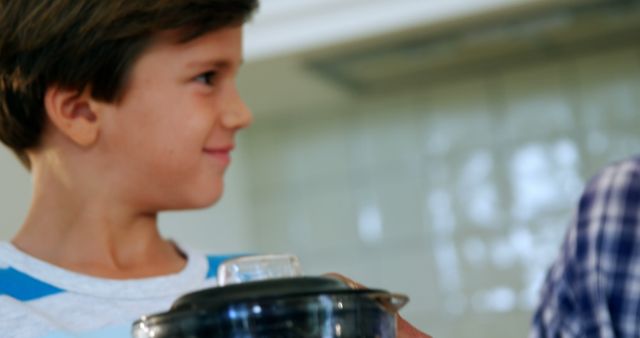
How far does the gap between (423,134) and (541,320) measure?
1275 millimetres

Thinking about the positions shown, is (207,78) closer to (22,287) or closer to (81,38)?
(81,38)

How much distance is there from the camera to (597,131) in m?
2.20

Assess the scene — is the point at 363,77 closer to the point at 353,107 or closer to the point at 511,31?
the point at 353,107

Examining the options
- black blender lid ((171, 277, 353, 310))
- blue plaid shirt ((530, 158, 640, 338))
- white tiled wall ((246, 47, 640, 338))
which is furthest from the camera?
white tiled wall ((246, 47, 640, 338))

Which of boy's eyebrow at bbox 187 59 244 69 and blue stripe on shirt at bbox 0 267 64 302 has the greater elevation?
boy's eyebrow at bbox 187 59 244 69

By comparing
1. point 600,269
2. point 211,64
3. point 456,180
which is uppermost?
point 211,64

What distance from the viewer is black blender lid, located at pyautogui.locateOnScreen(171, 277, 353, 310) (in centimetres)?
50

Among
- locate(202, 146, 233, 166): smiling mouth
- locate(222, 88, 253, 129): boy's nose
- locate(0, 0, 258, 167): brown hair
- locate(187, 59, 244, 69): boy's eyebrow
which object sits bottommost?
locate(202, 146, 233, 166): smiling mouth

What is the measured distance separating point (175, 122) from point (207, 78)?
50 mm

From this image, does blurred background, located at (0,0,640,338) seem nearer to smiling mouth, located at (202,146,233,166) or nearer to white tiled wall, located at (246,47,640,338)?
white tiled wall, located at (246,47,640,338)

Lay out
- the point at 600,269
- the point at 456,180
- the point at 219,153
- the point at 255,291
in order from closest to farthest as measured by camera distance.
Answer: the point at 255,291
the point at 219,153
the point at 600,269
the point at 456,180

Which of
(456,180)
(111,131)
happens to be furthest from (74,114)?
(456,180)

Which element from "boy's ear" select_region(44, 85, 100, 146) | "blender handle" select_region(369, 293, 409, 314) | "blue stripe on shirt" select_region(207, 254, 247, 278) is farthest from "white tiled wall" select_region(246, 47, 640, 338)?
"blender handle" select_region(369, 293, 409, 314)

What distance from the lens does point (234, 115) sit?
894 millimetres
